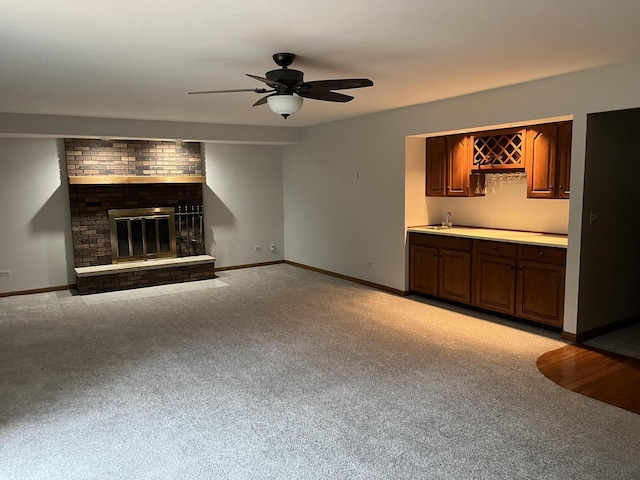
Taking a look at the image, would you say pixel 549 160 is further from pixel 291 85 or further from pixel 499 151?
pixel 291 85

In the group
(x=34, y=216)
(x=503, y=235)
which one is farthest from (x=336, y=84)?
(x=34, y=216)

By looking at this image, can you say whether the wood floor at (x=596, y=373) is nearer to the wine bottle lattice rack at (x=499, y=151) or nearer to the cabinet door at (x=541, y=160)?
the cabinet door at (x=541, y=160)

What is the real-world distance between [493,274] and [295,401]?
276 centimetres

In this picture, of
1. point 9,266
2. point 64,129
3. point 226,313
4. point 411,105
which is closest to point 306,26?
point 411,105

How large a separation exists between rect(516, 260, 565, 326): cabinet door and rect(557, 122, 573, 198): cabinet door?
2.36 ft

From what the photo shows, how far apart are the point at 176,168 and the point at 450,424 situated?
5943mm

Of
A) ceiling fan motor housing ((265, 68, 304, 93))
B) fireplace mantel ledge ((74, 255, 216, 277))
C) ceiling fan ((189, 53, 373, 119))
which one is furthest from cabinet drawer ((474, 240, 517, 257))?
fireplace mantel ledge ((74, 255, 216, 277))

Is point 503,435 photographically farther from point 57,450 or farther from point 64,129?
point 64,129

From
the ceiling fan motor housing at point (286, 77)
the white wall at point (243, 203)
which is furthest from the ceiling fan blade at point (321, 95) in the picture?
the white wall at point (243, 203)

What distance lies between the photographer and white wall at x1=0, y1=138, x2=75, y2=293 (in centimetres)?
646

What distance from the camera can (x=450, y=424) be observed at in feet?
9.82

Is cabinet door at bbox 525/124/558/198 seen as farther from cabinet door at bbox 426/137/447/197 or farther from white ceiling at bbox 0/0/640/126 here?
cabinet door at bbox 426/137/447/197

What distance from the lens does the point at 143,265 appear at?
23.2ft

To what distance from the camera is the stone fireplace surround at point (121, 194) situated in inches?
267
